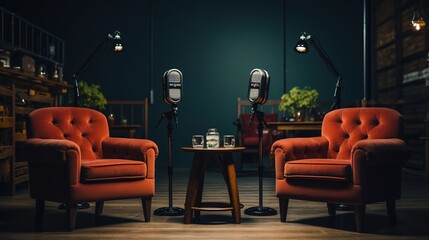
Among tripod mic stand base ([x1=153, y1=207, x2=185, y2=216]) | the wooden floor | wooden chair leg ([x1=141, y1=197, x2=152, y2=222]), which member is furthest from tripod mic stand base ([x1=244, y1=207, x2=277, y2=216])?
wooden chair leg ([x1=141, y1=197, x2=152, y2=222])

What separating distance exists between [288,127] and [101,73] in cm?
393

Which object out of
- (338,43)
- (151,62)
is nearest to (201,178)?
(151,62)

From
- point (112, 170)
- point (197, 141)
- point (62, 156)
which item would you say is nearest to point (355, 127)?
point (197, 141)

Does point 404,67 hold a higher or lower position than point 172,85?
higher

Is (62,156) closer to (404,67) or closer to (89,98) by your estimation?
(89,98)

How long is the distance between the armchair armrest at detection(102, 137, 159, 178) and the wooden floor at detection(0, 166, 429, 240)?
1.52ft

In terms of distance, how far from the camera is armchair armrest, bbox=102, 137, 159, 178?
3812mm

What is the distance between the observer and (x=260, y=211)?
412cm

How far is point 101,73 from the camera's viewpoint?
29.8 feet

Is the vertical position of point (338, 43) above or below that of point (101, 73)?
above

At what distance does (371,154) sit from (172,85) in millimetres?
1668

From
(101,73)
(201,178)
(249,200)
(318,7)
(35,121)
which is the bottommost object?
(249,200)

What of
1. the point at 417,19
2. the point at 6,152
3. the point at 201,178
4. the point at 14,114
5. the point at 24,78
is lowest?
the point at 201,178

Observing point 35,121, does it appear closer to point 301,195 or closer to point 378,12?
point 301,195
